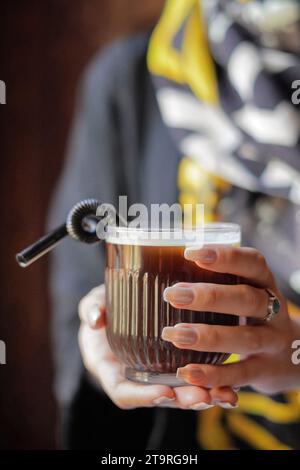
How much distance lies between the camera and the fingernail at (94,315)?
595 mm

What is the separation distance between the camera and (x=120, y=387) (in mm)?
560

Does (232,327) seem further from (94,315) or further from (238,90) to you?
(238,90)

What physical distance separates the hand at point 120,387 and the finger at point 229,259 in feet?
0.31

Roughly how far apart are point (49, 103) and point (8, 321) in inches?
19.1

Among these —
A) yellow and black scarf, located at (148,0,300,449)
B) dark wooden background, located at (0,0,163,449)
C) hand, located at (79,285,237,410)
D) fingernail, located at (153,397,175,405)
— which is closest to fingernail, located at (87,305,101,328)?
hand, located at (79,285,237,410)

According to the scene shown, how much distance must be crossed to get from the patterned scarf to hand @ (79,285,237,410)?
1.49 feet

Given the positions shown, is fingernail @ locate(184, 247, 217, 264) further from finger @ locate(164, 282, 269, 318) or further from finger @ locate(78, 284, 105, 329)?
finger @ locate(78, 284, 105, 329)

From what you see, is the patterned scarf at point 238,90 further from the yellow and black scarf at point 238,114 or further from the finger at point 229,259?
the finger at point 229,259

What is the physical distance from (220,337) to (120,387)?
11 cm

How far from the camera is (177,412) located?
3.64 ft

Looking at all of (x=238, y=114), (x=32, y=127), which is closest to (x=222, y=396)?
(x=238, y=114)

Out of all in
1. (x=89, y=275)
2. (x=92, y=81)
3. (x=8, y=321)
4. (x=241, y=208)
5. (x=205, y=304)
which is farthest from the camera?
(x=8, y=321)

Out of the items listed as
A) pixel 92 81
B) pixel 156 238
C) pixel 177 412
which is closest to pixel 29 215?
pixel 92 81

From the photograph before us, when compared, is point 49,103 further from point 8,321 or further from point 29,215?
point 8,321
